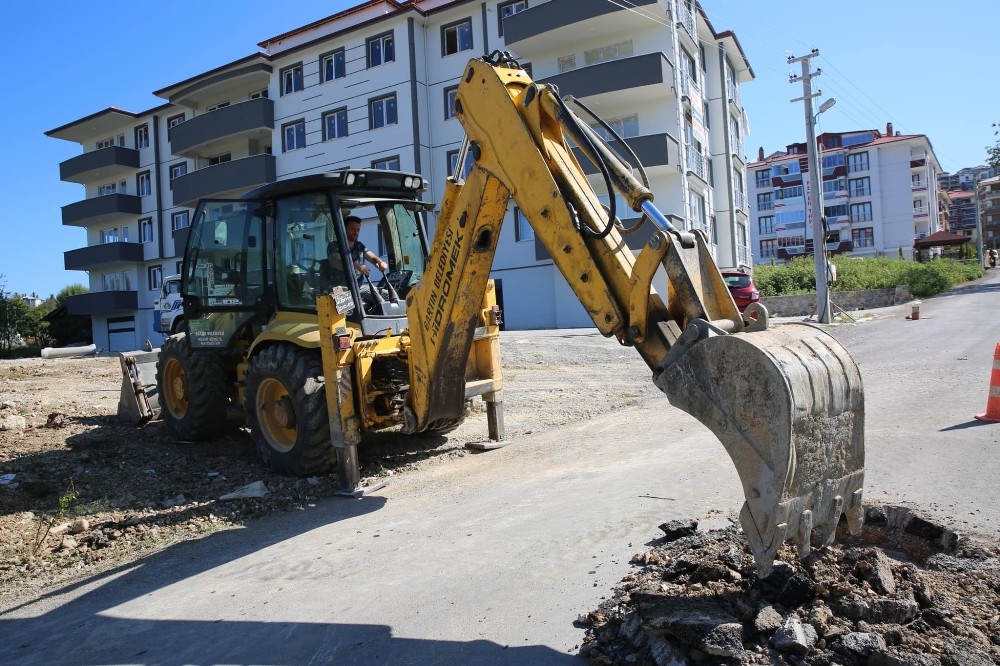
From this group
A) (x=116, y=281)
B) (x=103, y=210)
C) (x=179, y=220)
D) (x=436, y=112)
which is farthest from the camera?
(x=116, y=281)

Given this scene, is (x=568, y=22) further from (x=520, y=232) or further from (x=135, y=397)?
(x=135, y=397)

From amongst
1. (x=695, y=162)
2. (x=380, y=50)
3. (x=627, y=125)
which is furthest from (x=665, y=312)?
(x=380, y=50)

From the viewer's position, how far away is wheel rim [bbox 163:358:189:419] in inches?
350

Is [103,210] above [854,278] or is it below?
above

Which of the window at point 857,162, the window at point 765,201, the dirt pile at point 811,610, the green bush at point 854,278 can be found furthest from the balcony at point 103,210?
the window at point 765,201

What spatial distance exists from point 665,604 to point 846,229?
69836 mm

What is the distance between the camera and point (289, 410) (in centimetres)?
699

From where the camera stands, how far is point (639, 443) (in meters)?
7.47

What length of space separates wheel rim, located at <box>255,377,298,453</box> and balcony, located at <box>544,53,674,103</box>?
67.2 feet

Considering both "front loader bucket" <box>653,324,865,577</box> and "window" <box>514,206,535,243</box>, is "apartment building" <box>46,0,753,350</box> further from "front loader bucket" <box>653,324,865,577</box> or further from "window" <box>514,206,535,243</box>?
"front loader bucket" <box>653,324,865,577</box>

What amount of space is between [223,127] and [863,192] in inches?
2137

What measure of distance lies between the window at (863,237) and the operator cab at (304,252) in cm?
6568

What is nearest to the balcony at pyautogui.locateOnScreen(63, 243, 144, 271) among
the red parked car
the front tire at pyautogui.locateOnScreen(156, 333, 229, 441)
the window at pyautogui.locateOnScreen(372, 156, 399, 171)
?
the window at pyautogui.locateOnScreen(372, 156, 399, 171)

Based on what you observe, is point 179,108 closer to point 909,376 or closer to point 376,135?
point 376,135
